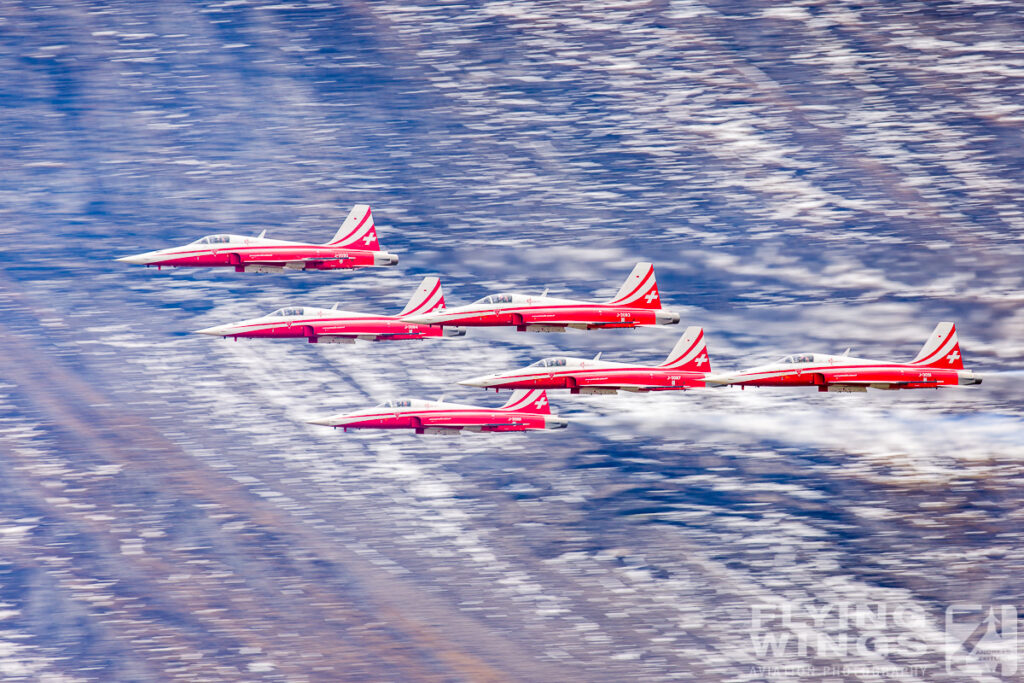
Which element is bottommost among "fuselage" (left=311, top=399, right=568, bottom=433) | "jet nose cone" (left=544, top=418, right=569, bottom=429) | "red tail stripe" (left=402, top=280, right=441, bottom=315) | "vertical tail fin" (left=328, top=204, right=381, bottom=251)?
"fuselage" (left=311, top=399, right=568, bottom=433)

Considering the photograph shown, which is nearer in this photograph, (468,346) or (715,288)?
(468,346)

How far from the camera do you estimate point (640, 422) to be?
182750 millimetres

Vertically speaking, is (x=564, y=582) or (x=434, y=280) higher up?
(x=434, y=280)

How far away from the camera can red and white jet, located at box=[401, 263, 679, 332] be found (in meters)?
136

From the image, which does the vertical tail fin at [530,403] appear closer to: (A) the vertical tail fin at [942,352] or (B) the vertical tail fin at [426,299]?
(B) the vertical tail fin at [426,299]

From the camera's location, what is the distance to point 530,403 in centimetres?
14025

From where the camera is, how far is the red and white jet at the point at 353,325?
136 m

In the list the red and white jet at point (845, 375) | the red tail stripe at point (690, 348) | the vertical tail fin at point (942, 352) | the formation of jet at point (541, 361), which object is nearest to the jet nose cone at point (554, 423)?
the formation of jet at point (541, 361)

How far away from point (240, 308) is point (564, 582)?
50.4 m

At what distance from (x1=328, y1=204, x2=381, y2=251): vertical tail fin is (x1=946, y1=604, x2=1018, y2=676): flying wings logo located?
68123mm

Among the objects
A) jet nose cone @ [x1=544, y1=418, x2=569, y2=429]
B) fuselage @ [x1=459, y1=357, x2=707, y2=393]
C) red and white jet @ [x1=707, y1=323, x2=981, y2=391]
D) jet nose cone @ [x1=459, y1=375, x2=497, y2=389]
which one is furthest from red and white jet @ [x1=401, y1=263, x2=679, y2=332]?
red and white jet @ [x1=707, y1=323, x2=981, y2=391]

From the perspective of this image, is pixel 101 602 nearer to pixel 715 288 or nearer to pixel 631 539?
pixel 631 539

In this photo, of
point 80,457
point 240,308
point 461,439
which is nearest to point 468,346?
point 461,439

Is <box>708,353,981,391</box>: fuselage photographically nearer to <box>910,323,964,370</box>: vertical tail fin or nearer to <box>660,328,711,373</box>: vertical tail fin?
<box>910,323,964,370</box>: vertical tail fin
